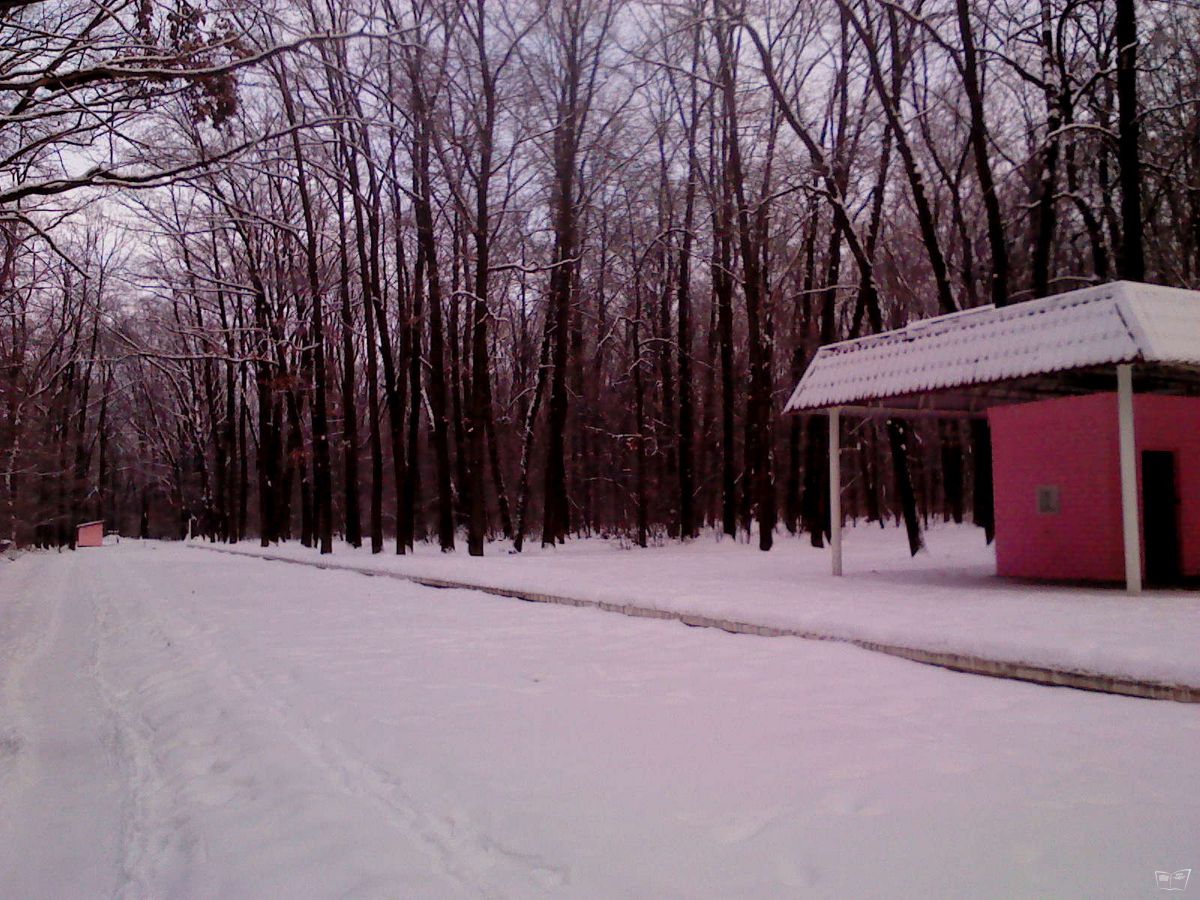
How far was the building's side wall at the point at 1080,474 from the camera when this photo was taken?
12.9 meters

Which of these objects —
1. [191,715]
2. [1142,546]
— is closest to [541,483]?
[1142,546]

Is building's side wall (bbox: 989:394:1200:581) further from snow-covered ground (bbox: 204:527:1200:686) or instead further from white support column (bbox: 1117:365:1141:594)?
white support column (bbox: 1117:365:1141:594)

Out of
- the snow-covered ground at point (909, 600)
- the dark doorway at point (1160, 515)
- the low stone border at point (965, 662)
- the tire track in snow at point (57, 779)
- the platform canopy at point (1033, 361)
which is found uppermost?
the platform canopy at point (1033, 361)

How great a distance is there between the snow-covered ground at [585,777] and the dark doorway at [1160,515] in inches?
308

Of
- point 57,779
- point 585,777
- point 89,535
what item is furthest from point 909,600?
point 89,535

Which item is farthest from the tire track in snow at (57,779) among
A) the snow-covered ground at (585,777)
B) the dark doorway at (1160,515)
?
the dark doorway at (1160,515)

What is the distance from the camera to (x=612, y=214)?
29891 millimetres

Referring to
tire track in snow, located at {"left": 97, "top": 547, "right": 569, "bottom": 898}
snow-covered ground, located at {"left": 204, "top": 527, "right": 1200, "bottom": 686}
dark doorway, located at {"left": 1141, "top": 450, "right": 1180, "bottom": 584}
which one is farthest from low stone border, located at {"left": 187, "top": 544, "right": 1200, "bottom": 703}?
dark doorway, located at {"left": 1141, "top": 450, "right": 1180, "bottom": 584}

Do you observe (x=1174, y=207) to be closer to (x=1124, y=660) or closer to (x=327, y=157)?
(x=1124, y=660)

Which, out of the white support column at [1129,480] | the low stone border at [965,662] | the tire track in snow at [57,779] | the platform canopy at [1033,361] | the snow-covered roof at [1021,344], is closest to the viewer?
the tire track in snow at [57,779]

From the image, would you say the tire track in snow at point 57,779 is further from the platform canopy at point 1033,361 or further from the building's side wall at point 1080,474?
the building's side wall at point 1080,474

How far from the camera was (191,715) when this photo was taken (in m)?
6.75

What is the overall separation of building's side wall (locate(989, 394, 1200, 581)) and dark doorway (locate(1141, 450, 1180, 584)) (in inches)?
4.7

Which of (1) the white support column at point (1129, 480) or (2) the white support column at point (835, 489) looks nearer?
(1) the white support column at point (1129, 480)
